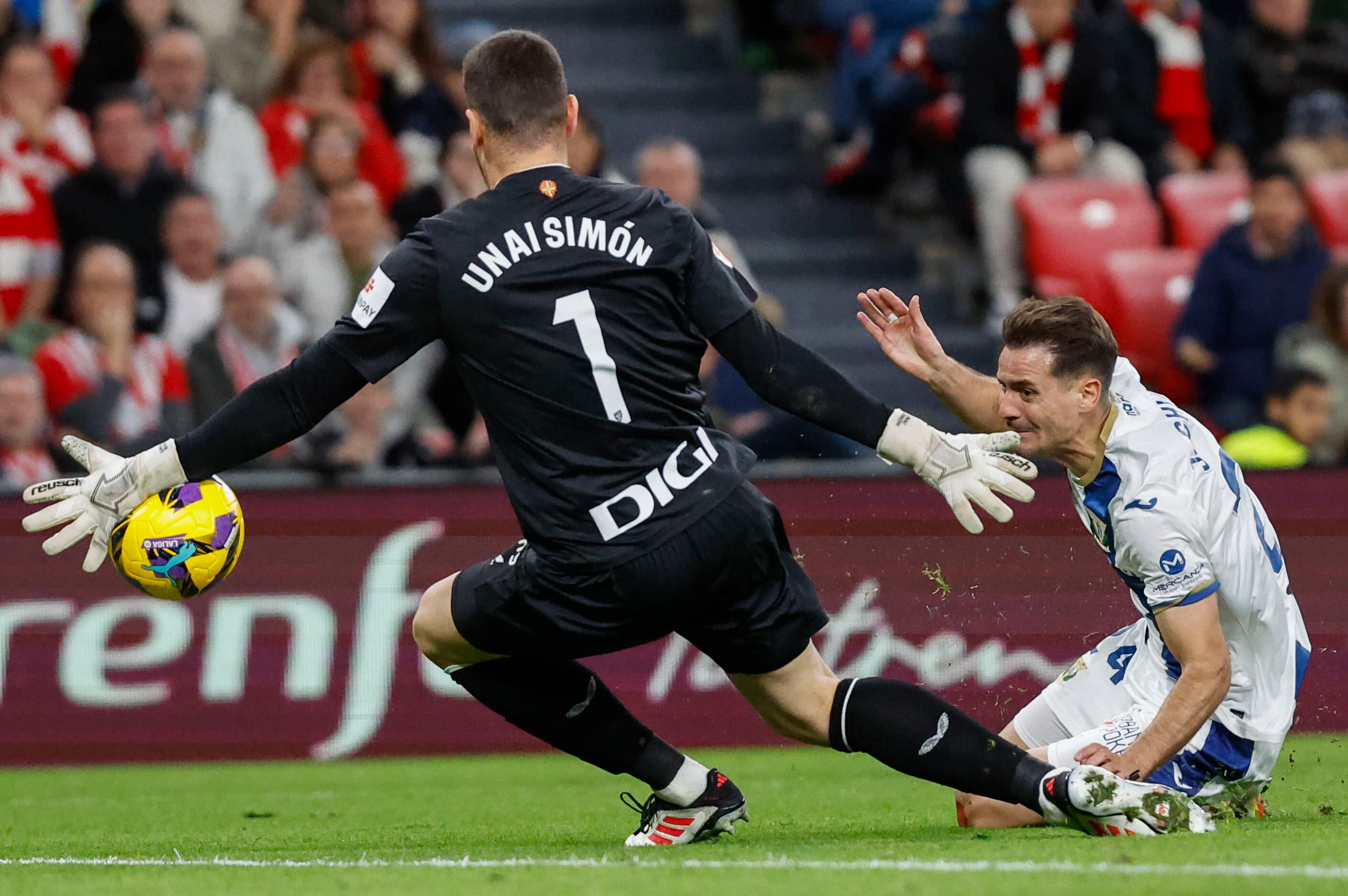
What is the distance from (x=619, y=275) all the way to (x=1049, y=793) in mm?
1718

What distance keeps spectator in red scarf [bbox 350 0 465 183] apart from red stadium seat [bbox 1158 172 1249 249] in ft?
14.9

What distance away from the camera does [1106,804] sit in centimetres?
491

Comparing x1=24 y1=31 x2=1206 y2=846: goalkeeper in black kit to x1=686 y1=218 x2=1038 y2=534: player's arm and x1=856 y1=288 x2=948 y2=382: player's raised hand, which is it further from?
x1=856 y1=288 x2=948 y2=382: player's raised hand

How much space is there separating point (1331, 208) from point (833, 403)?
8.49 m

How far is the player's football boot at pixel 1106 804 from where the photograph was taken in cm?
491

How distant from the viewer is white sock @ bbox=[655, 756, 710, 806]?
5.41m

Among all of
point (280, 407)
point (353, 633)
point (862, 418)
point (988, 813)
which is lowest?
point (353, 633)

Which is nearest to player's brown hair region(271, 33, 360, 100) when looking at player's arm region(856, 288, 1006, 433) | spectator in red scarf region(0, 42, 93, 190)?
spectator in red scarf region(0, 42, 93, 190)

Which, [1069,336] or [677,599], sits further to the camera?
[1069,336]

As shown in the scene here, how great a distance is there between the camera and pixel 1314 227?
38.7 feet

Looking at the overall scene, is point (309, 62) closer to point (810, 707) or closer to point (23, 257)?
point (23, 257)

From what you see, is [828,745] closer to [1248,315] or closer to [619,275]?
[619,275]

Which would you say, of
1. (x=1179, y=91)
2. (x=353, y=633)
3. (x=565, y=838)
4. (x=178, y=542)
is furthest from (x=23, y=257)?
(x=1179, y=91)

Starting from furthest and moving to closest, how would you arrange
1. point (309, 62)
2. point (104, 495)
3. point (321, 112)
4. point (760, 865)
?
1. point (309, 62)
2. point (321, 112)
3. point (104, 495)
4. point (760, 865)
